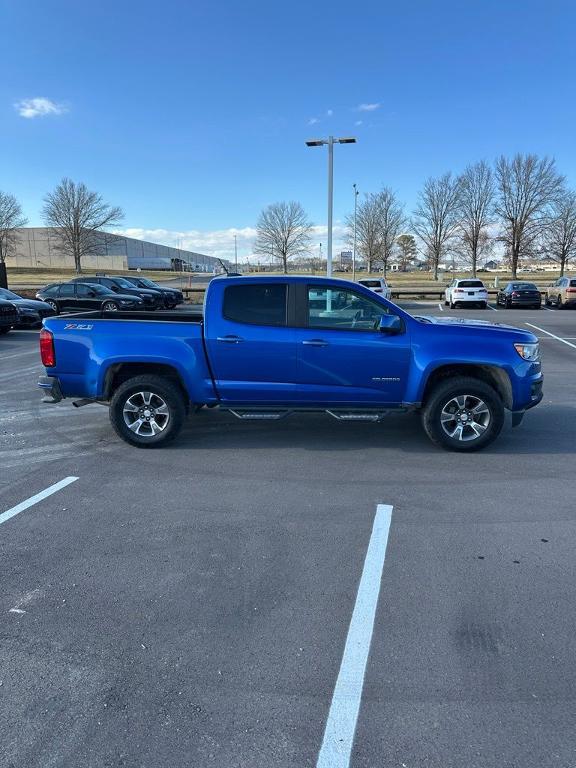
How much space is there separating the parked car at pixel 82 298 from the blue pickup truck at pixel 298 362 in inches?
672

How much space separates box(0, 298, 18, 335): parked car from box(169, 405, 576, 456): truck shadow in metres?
11.9

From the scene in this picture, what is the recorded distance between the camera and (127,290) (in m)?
25.5

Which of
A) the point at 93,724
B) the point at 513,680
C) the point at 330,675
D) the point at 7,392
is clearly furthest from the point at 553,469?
the point at 7,392

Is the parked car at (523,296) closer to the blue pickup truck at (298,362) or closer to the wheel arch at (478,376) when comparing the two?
the blue pickup truck at (298,362)

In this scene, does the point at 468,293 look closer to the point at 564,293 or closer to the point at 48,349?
the point at 564,293

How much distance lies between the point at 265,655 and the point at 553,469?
3.83 m

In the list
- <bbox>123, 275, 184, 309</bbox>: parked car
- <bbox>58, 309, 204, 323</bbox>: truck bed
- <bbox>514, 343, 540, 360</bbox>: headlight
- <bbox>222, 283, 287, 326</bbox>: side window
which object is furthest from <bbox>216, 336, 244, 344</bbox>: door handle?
<bbox>123, 275, 184, 309</bbox>: parked car

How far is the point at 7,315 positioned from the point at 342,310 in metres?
14.2

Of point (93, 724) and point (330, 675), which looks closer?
point (93, 724)

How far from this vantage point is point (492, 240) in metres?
57.5

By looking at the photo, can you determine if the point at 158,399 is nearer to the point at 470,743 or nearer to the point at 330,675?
the point at 330,675

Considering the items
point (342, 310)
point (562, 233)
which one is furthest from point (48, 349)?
point (562, 233)

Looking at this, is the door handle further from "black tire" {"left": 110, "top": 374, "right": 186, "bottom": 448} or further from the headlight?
the headlight

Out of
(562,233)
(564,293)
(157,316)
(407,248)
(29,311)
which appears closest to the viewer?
(157,316)
